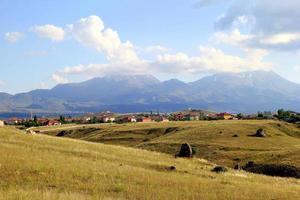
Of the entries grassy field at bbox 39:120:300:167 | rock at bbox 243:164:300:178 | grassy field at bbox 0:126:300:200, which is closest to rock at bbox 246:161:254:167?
rock at bbox 243:164:300:178

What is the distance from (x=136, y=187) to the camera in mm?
30953

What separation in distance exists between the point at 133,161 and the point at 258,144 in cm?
7964

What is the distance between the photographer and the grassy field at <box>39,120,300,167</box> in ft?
319

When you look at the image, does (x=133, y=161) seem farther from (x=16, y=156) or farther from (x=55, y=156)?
(x=16, y=156)

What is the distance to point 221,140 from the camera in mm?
129625

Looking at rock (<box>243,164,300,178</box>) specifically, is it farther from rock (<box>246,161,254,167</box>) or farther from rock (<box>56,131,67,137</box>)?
rock (<box>56,131,67,137</box>)

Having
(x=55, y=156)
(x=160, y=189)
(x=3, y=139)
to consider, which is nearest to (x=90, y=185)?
(x=160, y=189)

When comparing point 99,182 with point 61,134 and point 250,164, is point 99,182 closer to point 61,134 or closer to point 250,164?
point 250,164

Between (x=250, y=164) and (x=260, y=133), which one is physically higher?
(x=260, y=133)

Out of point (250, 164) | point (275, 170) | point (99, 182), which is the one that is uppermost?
point (99, 182)

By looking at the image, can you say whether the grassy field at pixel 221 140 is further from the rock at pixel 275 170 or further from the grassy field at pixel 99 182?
the grassy field at pixel 99 182

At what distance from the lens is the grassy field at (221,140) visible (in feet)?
→ 319

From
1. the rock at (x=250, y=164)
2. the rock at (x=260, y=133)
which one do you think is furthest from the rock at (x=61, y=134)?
the rock at (x=250, y=164)

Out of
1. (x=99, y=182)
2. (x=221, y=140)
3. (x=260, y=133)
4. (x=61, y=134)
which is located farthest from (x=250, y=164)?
(x=61, y=134)
